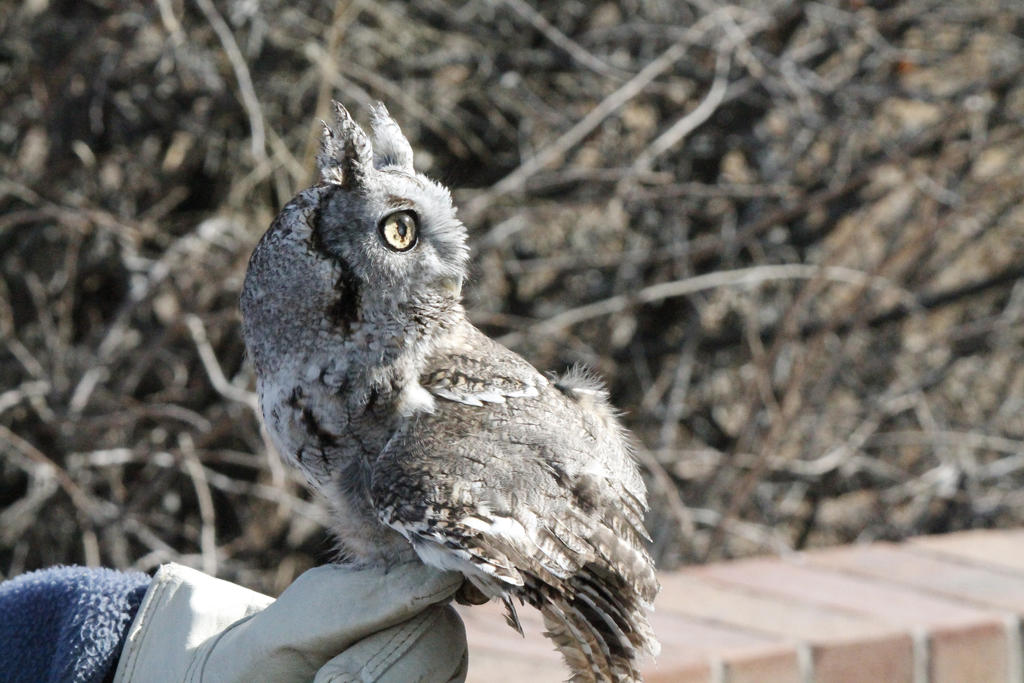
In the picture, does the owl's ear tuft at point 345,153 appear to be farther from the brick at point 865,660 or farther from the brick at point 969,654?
the brick at point 969,654

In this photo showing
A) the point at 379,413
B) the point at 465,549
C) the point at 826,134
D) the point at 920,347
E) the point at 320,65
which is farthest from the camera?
the point at 920,347

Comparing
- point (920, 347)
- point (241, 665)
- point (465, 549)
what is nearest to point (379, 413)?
point (465, 549)

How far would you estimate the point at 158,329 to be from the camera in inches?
131

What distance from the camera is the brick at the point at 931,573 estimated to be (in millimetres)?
2443

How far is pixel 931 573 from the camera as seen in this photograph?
2.66 m

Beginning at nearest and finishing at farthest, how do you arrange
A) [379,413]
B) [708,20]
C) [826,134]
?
[379,413] < [708,20] < [826,134]

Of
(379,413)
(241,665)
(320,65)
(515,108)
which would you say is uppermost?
(515,108)

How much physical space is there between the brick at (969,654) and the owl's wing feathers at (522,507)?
40.0 inches

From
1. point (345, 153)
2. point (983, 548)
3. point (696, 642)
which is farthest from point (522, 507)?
point (983, 548)

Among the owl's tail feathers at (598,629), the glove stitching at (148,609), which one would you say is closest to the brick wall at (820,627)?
the owl's tail feathers at (598,629)

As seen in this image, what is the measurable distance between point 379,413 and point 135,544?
7.08 ft

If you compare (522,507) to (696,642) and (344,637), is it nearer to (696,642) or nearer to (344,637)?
(344,637)

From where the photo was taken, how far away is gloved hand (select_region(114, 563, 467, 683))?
139 cm

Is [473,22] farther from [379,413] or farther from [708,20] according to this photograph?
[379,413]
